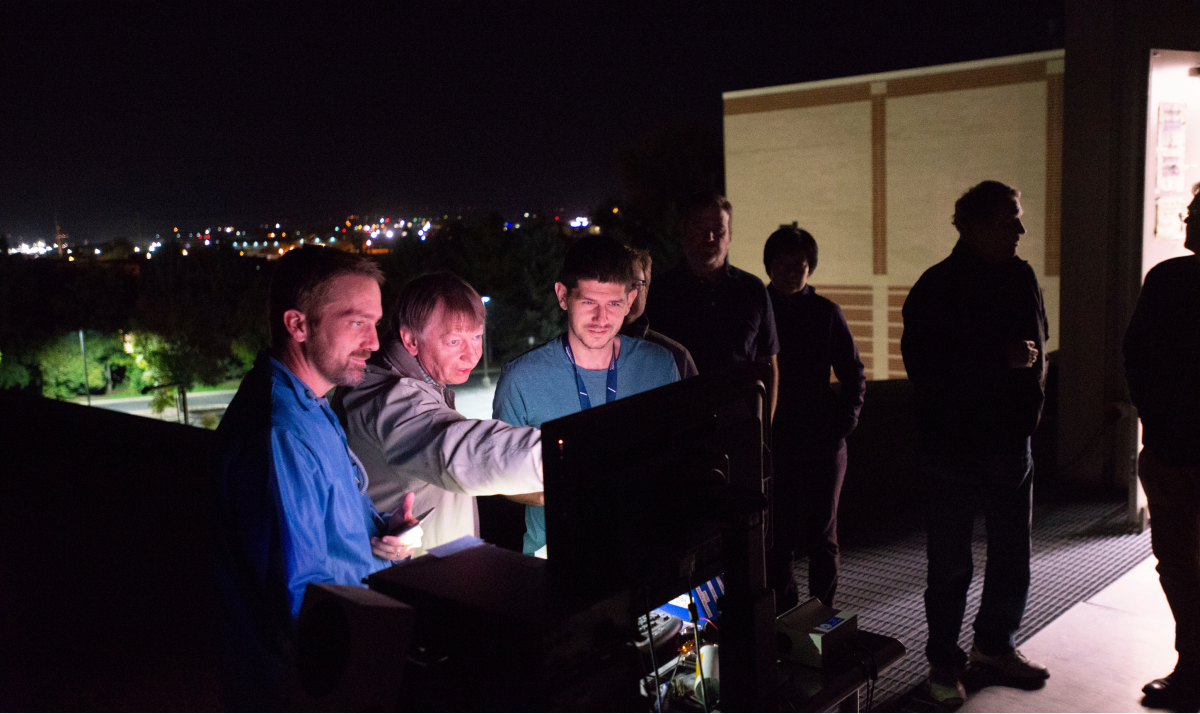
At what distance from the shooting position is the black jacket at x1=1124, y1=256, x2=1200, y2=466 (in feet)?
8.82

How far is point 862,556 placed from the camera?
14.5 feet

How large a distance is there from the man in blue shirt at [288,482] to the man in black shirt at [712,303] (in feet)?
6.21

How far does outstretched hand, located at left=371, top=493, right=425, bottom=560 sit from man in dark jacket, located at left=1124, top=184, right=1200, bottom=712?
93.9 inches

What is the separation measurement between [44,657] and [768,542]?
4.02 meters

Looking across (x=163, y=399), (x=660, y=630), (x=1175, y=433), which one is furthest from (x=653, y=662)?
(x=163, y=399)

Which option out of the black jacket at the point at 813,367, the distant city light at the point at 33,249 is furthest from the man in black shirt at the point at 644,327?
the distant city light at the point at 33,249

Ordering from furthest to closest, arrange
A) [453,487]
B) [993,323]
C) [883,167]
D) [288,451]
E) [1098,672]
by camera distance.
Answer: [883,167]
[1098,672]
[993,323]
[453,487]
[288,451]

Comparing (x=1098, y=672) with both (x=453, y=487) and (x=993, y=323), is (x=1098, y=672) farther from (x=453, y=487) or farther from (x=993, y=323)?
(x=453, y=487)

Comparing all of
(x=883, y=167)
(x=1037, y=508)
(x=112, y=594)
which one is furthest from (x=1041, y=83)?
(x=112, y=594)

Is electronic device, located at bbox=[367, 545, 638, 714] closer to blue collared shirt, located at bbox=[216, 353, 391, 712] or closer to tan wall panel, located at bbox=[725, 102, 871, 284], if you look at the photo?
blue collared shirt, located at bbox=[216, 353, 391, 712]

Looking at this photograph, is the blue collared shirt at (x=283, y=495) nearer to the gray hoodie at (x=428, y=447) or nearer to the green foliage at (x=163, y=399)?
the gray hoodie at (x=428, y=447)

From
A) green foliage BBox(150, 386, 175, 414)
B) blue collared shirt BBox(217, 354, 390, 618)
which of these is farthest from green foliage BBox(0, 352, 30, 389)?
blue collared shirt BBox(217, 354, 390, 618)

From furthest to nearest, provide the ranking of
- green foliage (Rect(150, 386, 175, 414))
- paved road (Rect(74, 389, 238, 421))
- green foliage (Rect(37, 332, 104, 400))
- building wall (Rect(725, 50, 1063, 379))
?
paved road (Rect(74, 389, 238, 421)) < green foliage (Rect(37, 332, 104, 400)) < green foliage (Rect(150, 386, 175, 414)) < building wall (Rect(725, 50, 1063, 379))

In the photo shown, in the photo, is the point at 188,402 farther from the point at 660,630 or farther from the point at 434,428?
the point at 660,630
